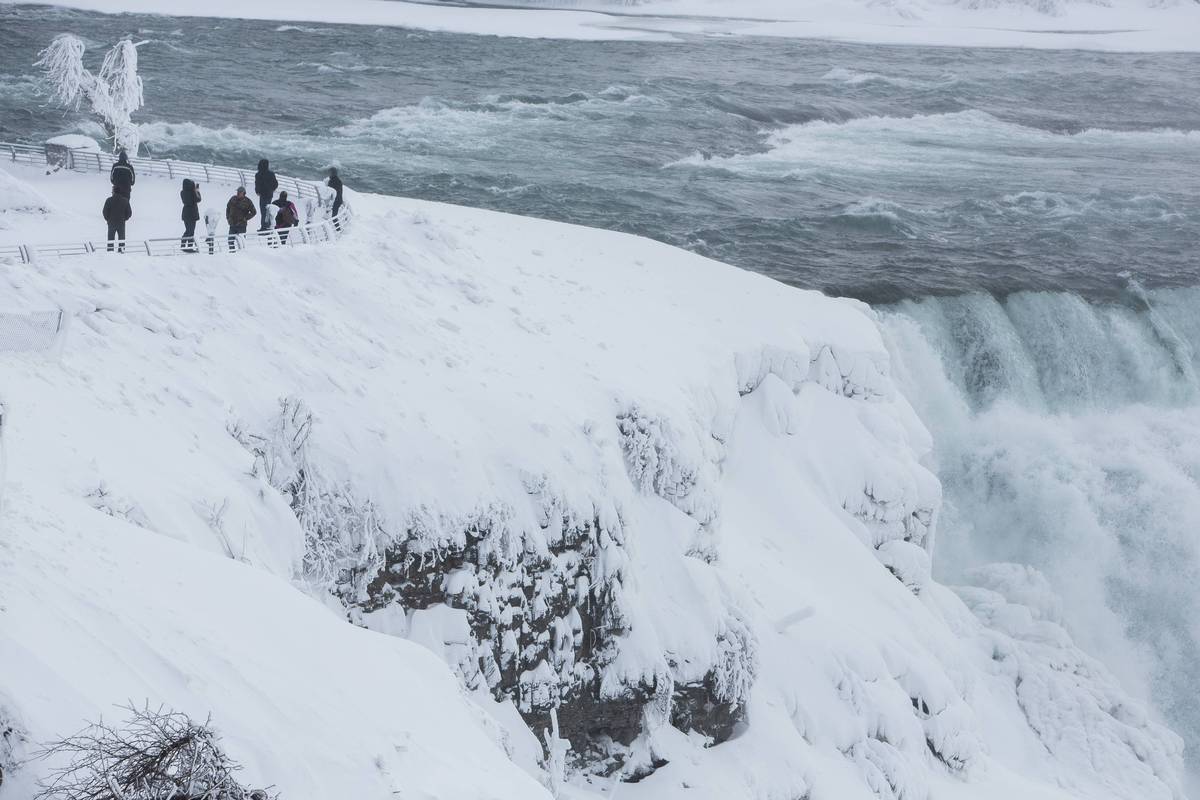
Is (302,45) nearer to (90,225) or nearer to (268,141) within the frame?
(268,141)

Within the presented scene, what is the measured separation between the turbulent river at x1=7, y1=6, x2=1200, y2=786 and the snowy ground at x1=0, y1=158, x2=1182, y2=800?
319cm

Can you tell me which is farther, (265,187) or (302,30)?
(302,30)

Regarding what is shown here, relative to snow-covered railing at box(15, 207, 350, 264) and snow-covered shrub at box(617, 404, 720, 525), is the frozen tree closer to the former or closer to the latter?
snow-covered railing at box(15, 207, 350, 264)

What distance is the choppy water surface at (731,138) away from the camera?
3359cm

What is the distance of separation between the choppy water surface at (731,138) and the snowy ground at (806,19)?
194 inches

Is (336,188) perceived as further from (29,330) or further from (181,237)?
(29,330)

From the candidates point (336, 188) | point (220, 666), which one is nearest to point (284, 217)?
point (336, 188)

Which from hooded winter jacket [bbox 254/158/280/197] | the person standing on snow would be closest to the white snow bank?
the person standing on snow

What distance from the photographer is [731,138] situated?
44.9 metres

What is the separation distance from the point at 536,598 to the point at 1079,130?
46398mm

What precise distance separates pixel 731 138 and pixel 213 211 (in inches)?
1167

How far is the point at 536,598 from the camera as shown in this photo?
13945mm

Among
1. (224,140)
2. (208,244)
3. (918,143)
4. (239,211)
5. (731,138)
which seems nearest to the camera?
(208,244)

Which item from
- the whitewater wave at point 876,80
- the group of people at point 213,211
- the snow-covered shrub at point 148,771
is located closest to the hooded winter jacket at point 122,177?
the group of people at point 213,211
